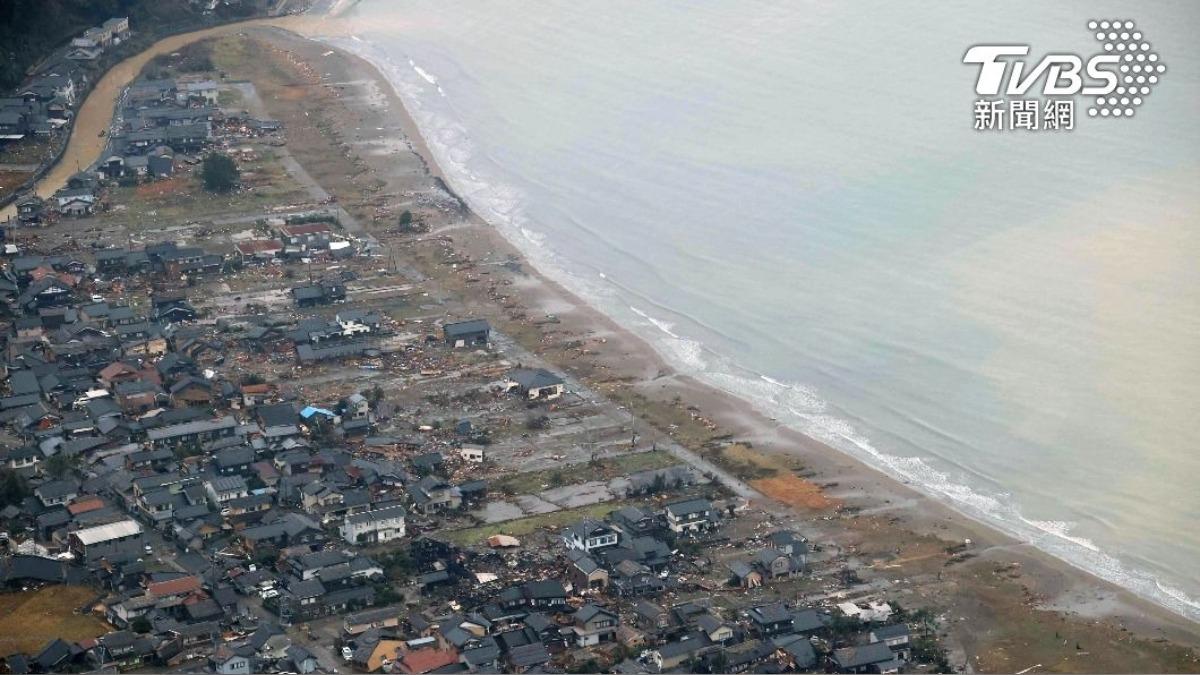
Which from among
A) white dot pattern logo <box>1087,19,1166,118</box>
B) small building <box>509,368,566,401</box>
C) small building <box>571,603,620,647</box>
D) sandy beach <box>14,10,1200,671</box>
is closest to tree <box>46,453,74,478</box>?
small building <box>509,368,566,401</box>

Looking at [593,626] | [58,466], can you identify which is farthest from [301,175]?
[593,626]

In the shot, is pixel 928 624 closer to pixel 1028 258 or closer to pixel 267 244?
pixel 1028 258

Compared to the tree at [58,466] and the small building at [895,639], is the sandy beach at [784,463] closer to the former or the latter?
the small building at [895,639]

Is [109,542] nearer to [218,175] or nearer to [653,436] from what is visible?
[653,436]

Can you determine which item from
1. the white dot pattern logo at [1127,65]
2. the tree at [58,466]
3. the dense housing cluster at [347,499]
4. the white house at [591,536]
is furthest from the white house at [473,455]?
the white dot pattern logo at [1127,65]

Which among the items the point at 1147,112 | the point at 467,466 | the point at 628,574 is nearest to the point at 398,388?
the point at 467,466

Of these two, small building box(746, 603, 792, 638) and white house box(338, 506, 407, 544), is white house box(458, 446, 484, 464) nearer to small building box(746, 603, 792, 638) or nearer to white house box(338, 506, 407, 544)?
white house box(338, 506, 407, 544)
